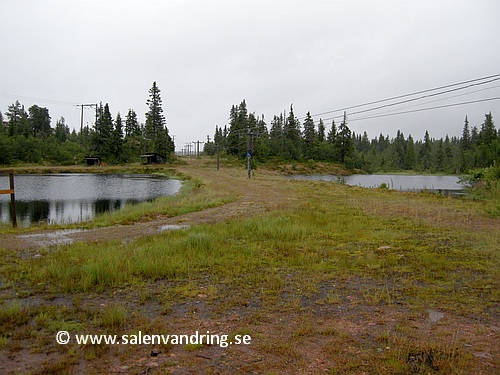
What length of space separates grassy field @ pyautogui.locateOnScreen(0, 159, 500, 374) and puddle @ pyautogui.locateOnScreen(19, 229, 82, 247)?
1092 mm

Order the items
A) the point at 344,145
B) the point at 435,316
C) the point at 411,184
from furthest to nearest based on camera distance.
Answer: the point at 344,145
the point at 411,184
the point at 435,316

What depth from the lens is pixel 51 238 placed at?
10484 millimetres

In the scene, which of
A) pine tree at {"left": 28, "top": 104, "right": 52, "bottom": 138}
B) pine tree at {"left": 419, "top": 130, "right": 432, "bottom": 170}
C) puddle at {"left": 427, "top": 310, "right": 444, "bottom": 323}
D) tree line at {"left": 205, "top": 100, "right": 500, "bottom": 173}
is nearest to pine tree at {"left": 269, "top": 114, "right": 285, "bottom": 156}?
tree line at {"left": 205, "top": 100, "right": 500, "bottom": 173}

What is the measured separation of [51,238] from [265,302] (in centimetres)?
800

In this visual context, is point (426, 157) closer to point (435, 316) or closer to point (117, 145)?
point (117, 145)

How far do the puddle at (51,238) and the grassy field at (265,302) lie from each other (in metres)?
1.09

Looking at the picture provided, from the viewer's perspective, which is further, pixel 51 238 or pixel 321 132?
pixel 321 132

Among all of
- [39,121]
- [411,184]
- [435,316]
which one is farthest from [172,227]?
[39,121]

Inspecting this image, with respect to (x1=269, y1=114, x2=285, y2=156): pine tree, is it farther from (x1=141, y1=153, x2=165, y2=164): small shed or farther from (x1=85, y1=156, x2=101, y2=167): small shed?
(x1=85, y1=156, x2=101, y2=167): small shed

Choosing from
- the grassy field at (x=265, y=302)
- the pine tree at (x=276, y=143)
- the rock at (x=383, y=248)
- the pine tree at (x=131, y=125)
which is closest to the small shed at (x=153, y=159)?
the pine tree at (x=131, y=125)

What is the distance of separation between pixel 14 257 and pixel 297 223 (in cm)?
789

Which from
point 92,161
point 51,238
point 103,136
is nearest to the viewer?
point 51,238

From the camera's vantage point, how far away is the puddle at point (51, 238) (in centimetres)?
960

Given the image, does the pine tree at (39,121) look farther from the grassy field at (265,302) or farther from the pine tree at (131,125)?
the grassy field at (265,302)
